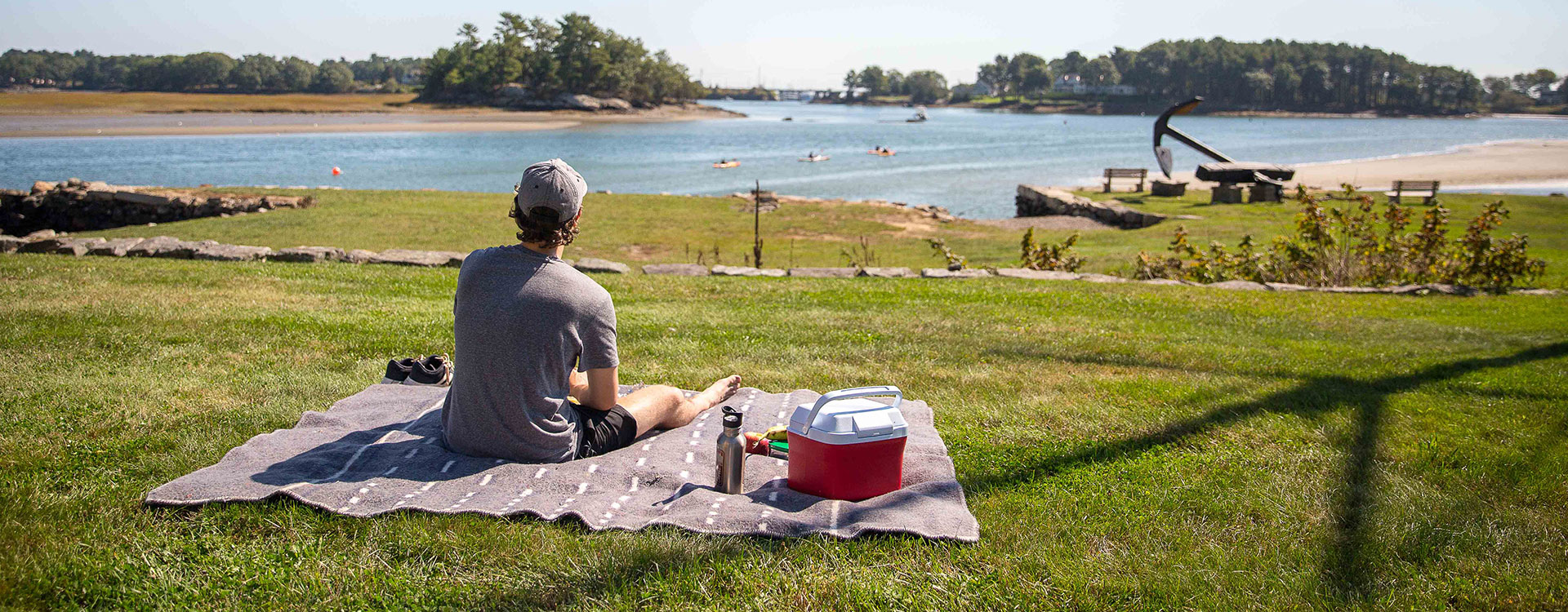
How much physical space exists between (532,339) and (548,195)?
1.75 feet

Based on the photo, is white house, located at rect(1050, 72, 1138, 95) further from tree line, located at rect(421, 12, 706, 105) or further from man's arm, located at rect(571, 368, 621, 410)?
man's arm, located at rect(571, 368, 621, 410)

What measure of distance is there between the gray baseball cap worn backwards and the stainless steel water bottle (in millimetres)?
976

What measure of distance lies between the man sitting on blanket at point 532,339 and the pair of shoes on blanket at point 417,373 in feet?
3.92

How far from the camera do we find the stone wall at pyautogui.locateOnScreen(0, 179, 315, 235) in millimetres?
17812

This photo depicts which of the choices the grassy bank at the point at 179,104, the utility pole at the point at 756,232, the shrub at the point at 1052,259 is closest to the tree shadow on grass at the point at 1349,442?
the shrub at the point at 1052,259

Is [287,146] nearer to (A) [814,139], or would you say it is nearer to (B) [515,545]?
(A) [814,139]

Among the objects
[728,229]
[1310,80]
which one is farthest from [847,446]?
[1310,80]

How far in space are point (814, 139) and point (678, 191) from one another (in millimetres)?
45204

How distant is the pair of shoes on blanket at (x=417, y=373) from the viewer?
4941 mm

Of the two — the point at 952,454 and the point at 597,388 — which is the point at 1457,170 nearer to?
the point at 952,454

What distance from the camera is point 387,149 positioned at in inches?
2003

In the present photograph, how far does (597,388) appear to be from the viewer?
381 centimetres

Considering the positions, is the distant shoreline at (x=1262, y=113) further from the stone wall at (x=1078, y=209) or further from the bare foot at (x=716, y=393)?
the bare foot at (x=716, y=393)

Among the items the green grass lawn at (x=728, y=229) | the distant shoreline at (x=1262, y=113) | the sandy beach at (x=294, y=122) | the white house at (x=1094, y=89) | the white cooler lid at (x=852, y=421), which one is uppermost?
the white house at (x=1094, y=89)
